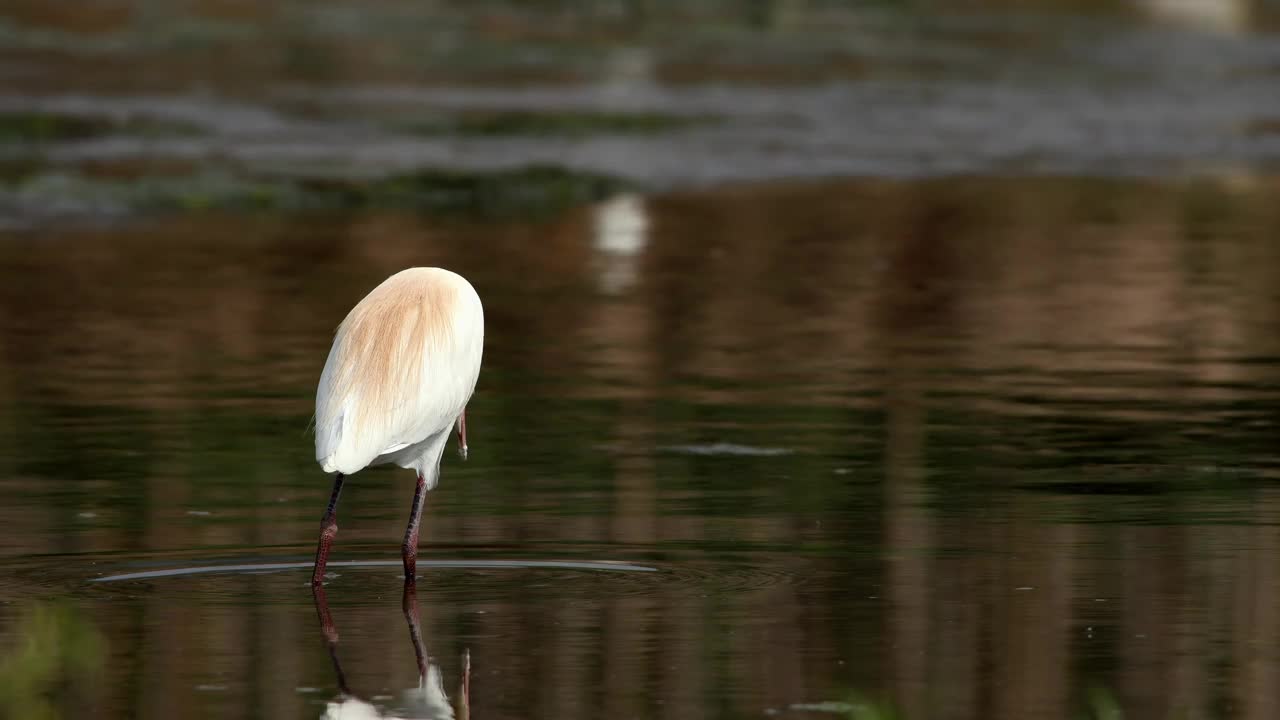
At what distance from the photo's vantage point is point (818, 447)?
11.8 meters

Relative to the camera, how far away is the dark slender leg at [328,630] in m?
7.56

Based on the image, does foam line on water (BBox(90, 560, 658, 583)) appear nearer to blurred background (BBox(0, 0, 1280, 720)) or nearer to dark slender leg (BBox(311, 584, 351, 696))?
blurred background (BBox(0, 0, 1280, 720))

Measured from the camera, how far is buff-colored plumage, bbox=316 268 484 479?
28.5 feet

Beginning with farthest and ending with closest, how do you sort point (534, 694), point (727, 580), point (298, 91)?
point (298, 91), point (727, 580), point (534, 694)

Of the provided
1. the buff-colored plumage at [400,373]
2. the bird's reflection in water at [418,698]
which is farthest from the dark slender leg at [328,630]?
the buff-colored plumage at [400,373]

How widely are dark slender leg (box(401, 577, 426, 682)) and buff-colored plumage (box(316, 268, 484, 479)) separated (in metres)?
0.43

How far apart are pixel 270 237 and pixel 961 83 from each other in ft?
63.2

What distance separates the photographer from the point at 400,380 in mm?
8820

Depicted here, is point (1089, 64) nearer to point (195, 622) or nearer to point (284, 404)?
point (284, 404)

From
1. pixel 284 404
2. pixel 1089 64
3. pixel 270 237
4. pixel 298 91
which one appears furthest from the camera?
pixel 1089 64

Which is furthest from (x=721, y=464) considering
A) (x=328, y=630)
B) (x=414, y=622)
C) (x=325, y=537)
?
(x=328, y=630)

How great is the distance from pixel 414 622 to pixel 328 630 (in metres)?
0.27

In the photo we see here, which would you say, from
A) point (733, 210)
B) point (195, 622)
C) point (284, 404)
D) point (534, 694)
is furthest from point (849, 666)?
point (733, 210)

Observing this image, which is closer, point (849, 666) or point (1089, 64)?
point (849, 666)
